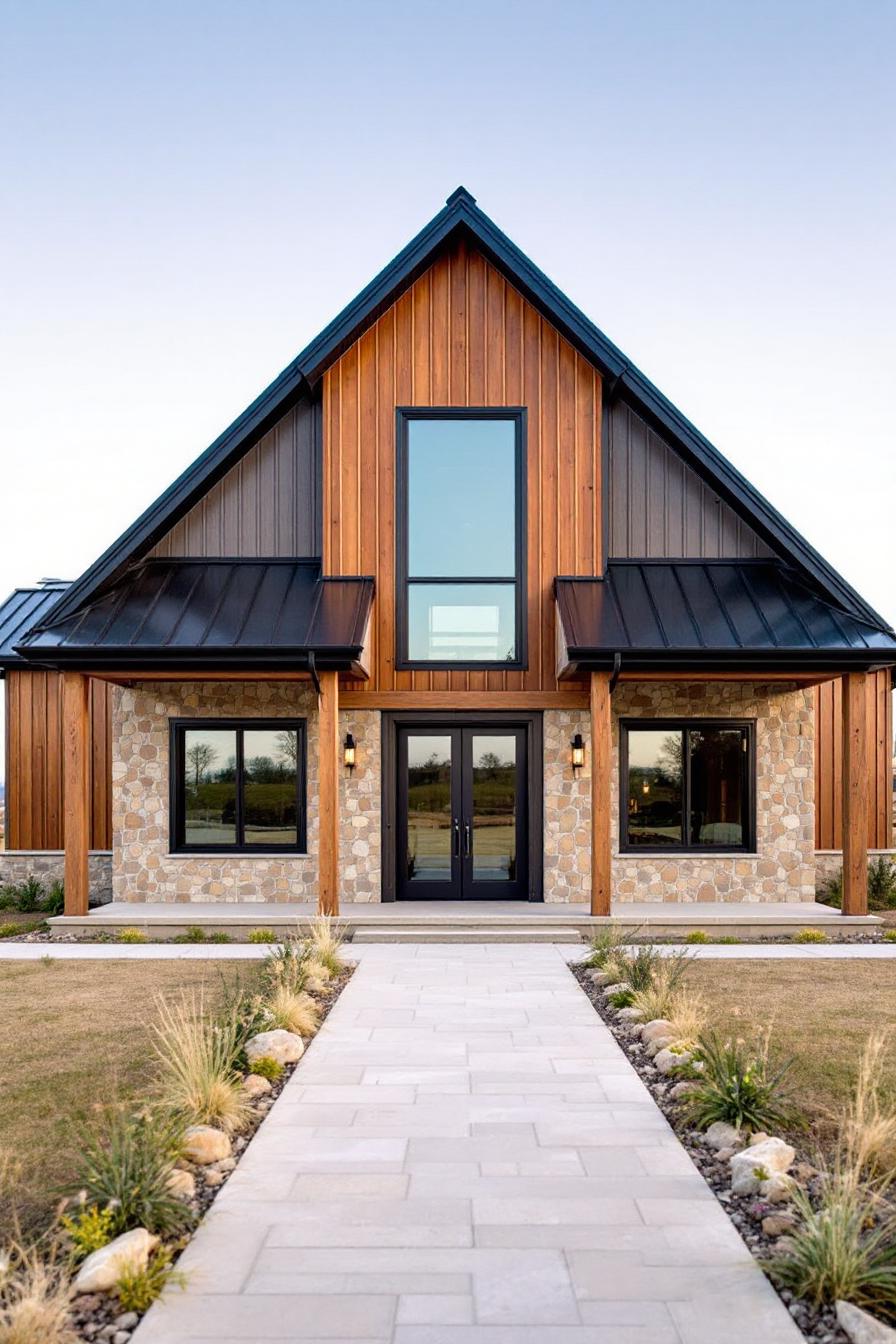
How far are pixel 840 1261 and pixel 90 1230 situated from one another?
2.89 metres

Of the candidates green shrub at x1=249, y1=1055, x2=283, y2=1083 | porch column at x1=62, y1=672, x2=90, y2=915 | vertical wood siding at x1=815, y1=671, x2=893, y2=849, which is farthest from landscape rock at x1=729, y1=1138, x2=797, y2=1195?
vertical wood siding at x1=815, y1=671, x2=893, y2=849

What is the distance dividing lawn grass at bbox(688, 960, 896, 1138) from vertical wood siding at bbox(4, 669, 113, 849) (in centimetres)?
1020

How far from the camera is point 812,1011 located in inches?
325

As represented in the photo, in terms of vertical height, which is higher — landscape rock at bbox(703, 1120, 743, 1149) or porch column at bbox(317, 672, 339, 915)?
porch column at bbox(317, 672, 339, 915)

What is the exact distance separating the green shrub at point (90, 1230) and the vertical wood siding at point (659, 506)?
37.2 ft

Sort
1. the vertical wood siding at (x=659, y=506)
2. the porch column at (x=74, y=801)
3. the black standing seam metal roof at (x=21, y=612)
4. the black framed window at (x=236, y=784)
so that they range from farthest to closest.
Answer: the black standing seam metal roof at (x=21, y=612), the vertical wood siding at (x=659, y=506), the black framed window at (x=236, y=784), the porch column at (x=74, y=801)

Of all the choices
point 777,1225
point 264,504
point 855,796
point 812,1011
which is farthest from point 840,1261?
point 264,504

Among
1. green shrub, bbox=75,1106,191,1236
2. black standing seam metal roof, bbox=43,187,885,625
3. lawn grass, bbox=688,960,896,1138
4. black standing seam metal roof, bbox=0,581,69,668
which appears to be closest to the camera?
green shrub, bbox=75,1106,191,1236

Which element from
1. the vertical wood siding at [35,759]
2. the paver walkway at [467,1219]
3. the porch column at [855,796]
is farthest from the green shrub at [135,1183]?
the vertical wood siding at [35,759]

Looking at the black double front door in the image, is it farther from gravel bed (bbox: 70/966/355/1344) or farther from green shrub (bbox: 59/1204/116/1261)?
green shrub (bbox: 59/1204/116/1261)

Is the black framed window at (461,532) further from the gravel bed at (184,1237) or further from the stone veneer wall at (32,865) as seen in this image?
the gravel bed at (184,1237)

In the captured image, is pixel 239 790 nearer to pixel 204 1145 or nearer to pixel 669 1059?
pixel 669 1059

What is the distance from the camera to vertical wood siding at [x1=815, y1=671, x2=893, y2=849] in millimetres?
15352

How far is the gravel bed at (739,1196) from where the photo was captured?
362 centimetres
